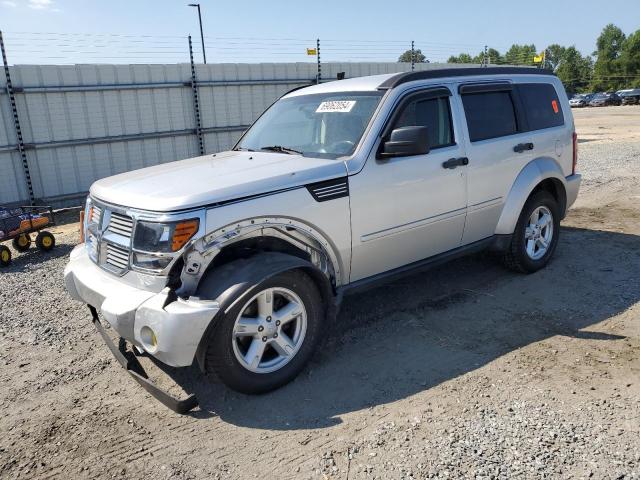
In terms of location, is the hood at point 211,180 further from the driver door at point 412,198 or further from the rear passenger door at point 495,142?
the rear passenger door at point 495,142

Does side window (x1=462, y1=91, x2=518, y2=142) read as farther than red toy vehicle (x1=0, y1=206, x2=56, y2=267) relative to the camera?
No

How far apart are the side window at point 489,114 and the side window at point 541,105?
10.5 inches

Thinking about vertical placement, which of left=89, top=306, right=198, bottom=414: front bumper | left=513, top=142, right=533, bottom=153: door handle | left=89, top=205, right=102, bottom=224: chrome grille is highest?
left=513, top=142, right=533, bottom=153: door handle

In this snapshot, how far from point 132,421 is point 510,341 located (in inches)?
110

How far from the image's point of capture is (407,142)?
12.8 ft

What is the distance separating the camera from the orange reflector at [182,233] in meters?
3.24

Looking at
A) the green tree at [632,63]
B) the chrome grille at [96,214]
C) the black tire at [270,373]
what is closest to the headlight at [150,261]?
the black tire at [270,373]

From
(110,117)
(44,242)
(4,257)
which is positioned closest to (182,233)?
(4,257)

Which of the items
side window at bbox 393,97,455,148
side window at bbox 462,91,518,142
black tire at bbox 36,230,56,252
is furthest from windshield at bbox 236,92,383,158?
black tire at bbox 36,230,56,252

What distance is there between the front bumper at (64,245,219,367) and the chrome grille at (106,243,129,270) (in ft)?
0.44

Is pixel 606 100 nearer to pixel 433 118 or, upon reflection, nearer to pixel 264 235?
pixel 433 118

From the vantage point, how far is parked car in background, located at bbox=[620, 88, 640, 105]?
49684 mm

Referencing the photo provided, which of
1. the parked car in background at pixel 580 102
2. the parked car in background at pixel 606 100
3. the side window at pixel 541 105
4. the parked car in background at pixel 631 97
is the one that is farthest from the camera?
the parked car in background at pixel 580 102

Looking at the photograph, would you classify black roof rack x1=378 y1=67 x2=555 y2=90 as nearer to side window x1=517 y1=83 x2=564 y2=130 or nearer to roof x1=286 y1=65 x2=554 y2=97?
roof x1=286 y1=65 x2=554 y2=97
